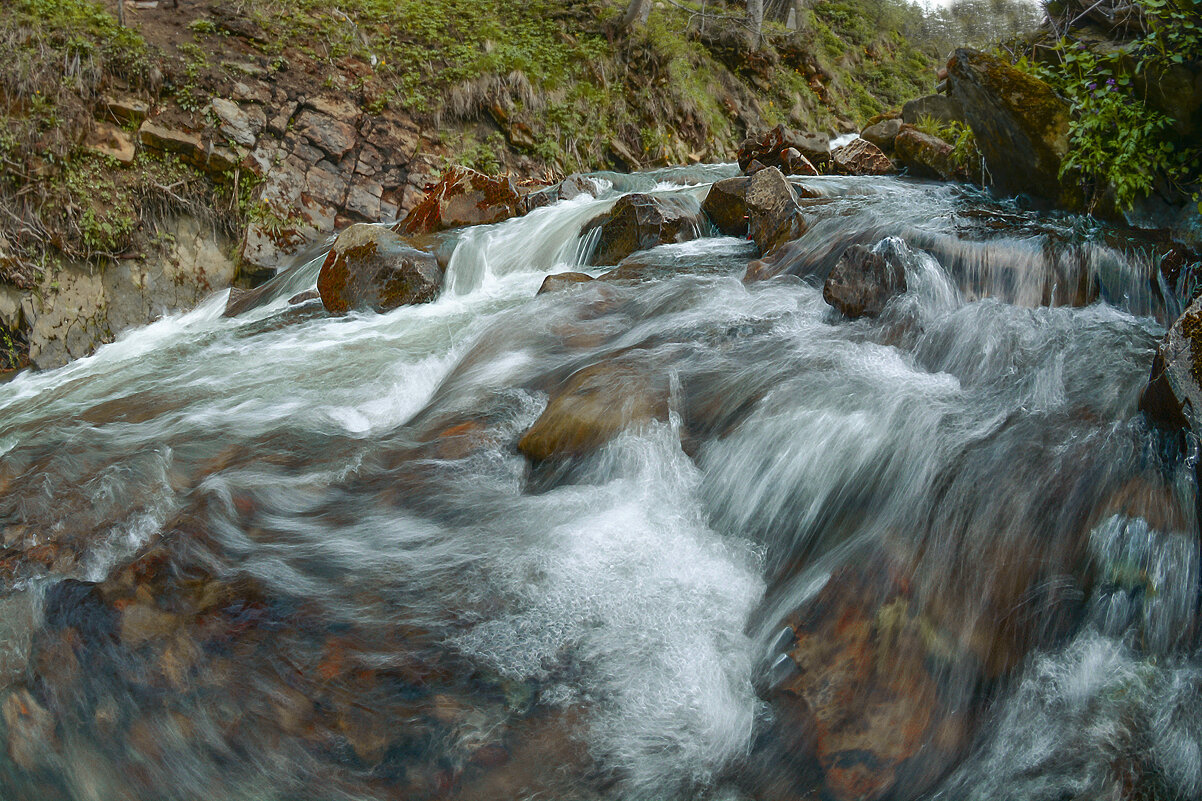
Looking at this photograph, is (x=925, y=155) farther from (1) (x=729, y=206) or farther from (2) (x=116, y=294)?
(2) (x=116, y=294)

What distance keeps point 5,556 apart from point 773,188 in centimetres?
610

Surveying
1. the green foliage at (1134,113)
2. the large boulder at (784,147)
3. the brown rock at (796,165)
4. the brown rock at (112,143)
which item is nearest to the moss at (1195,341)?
the green foliage at (1134,113)

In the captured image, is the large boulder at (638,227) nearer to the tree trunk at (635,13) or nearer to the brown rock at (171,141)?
the brown rock at (171,141)

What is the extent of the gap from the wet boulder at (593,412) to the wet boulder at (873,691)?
137 centimetres

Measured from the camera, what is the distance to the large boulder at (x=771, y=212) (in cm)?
628

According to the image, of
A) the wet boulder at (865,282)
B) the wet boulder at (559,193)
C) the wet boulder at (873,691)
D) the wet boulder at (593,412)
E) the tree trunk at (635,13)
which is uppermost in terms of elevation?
the tree trunk at (635,13)

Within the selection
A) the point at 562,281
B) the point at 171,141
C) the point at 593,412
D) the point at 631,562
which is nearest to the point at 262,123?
the point at 171,141

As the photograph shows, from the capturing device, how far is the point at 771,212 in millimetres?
6508

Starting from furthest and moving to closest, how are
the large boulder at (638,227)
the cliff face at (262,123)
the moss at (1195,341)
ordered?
the cliff face at (262,123) < the large boulder at (638,227) < the moss at (1195,341)

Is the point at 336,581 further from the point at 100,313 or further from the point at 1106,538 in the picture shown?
the point at 100,313

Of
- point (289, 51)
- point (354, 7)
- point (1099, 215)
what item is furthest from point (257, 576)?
point (354, 7)

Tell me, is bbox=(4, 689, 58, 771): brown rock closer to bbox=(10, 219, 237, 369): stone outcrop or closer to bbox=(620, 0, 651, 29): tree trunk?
bbox=(10, 219, 237, 369): stone outcrop

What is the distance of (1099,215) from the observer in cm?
537

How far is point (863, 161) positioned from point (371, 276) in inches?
256
